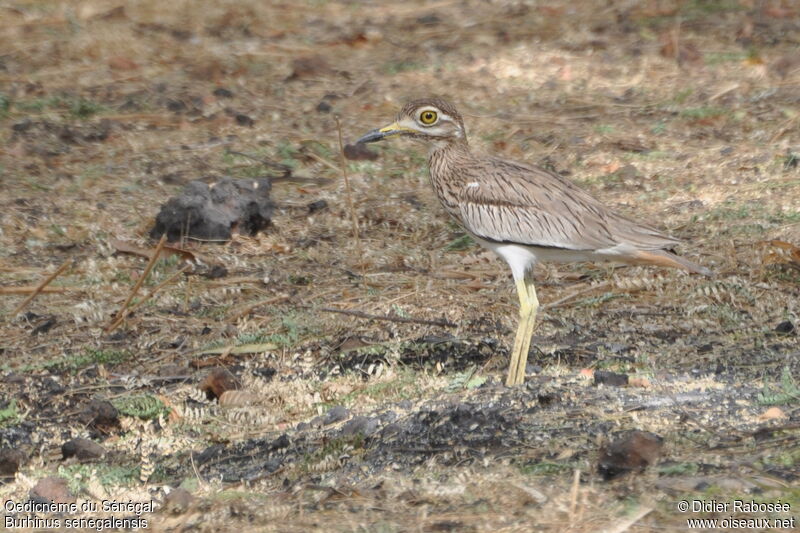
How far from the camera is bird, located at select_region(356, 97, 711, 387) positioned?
4.55 m

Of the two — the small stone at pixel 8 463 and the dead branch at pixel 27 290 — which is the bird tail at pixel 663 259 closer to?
the small stone at pixel 8 463

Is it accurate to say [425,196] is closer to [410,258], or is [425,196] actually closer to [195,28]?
[410,258]

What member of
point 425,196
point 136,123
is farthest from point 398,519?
point 136,123

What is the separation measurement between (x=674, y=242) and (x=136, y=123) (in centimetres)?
421

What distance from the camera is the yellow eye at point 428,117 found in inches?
205

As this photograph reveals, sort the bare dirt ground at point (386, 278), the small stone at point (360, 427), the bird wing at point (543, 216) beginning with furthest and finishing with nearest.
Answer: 1. the bird wing at point (543, 216)
2. the small stone at point (360, 427)
3. the bare dirt ground at point (386, 278)

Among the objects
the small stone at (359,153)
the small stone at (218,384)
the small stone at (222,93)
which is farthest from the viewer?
the small stone at (222,93)

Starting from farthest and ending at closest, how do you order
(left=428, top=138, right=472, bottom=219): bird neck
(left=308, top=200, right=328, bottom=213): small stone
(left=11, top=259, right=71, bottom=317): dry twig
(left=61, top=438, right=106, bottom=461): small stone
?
(left=308, top=200, right=328, bottom=213): small stone → (left=428, top=138, right=472, bottom=219): bird neck → (left=11, top=259, right=71, bottom=317): dry twig → (left=61, top=438, right=106, bottom=461): small stone

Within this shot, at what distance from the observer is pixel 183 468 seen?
3939 mm

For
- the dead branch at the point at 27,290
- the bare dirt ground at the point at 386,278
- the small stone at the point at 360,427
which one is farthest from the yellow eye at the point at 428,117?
the dead branch at the point at 27,290

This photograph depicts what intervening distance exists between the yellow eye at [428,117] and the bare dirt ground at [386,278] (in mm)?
722

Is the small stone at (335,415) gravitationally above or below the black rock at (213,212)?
below

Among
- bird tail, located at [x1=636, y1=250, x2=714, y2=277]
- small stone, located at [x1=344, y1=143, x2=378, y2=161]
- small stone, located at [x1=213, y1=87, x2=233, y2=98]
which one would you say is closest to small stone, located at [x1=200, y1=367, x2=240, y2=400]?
bird tail, located at [x1=636, y1=250, x2=714, y2=277]

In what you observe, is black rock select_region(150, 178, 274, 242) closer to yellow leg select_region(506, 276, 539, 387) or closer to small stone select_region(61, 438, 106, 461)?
yellow leg select_region(506, 276, 539, 387)
